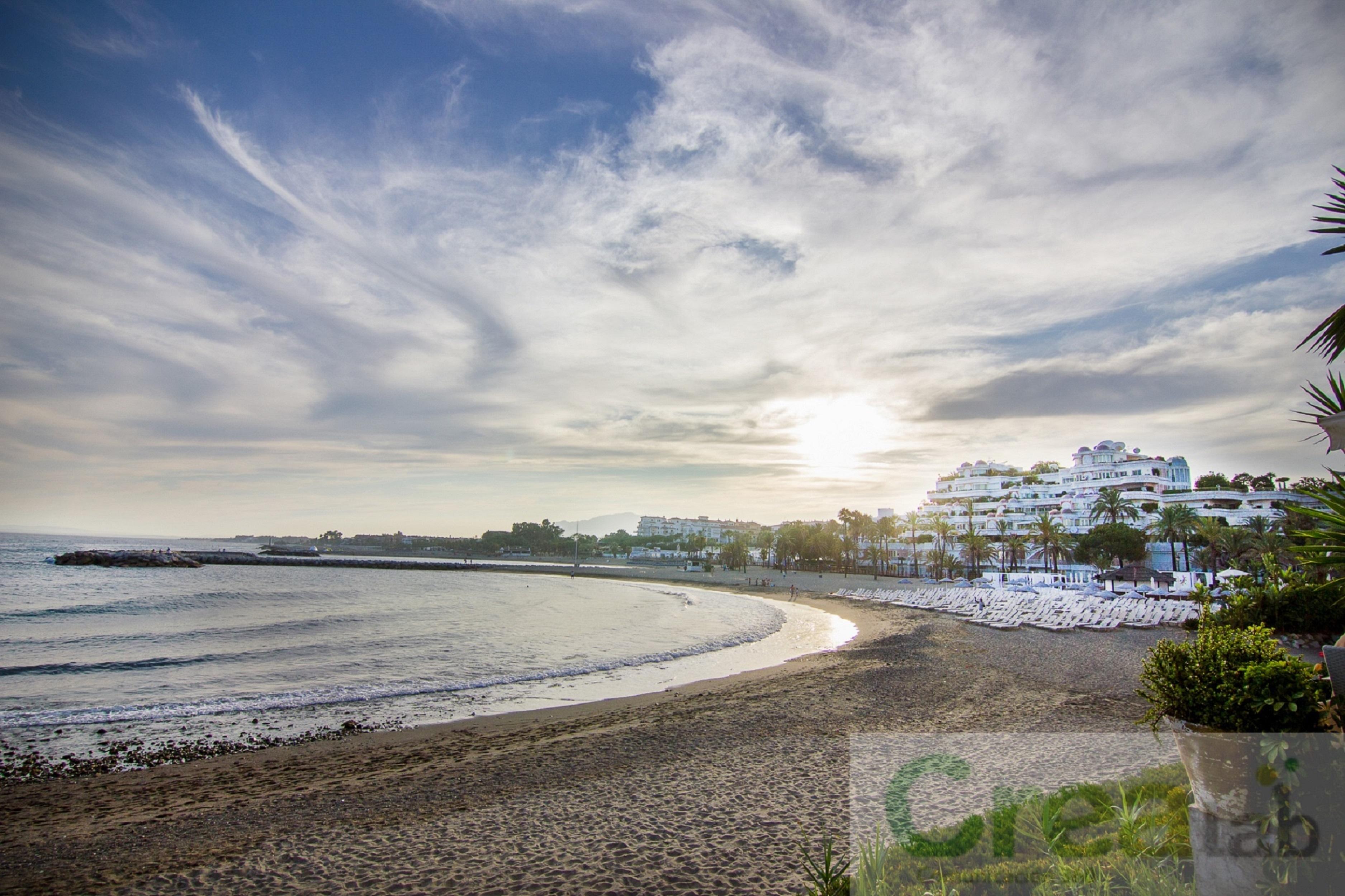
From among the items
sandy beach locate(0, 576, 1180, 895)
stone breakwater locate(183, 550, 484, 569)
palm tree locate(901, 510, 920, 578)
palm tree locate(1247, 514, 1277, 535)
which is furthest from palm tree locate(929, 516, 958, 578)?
stone breakwater locate(183, 550, 484, 569)

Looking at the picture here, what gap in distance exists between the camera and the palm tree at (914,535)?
89.9m

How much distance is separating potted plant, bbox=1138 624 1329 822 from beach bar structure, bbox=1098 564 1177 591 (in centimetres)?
4896

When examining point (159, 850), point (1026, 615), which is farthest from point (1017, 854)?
point (1026, 615)

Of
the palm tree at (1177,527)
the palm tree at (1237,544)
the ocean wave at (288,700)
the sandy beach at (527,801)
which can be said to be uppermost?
the palm tree at (1177,527)

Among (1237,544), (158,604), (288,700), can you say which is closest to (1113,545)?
(1237,544)

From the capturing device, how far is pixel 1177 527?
198 ft

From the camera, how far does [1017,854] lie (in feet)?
19.3

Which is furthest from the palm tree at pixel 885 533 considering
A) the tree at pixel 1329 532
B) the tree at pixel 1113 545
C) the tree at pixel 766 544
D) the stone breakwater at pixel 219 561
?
the tree at pixel 1329 532

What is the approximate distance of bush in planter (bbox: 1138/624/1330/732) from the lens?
3828 mm

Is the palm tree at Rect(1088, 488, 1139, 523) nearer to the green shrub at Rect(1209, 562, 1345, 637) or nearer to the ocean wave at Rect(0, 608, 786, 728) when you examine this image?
the ocean wave at Rect(0, 608, 786, 728)

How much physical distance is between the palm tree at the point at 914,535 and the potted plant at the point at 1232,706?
86340mm

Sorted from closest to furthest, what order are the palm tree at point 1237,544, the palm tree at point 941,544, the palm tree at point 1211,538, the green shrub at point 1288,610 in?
1. the green shrub at point 1288,610
2. the palm tree at point 1237,544
3. the palm tree at point 1211,538
4. the palm tree at point 941,544

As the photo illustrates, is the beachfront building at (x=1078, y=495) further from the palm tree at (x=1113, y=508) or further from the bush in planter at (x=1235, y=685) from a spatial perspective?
the bush in planter at (x=1235, y=685)

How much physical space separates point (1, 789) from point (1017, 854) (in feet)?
51.9
